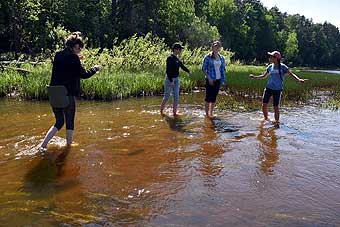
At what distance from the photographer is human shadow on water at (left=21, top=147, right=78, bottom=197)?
5.01 m

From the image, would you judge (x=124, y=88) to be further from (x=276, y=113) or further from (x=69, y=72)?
(x=69, y=72)

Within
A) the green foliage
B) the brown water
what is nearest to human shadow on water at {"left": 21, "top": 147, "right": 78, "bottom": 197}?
the brown water

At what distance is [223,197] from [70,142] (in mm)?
3381

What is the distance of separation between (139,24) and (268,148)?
4613 cm

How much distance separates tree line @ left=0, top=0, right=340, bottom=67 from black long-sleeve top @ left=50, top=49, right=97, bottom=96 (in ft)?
44.2

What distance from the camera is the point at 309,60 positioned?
382ft

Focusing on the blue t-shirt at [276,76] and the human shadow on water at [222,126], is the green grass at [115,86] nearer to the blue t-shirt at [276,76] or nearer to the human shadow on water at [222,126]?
the human shadow on water at [222,126]

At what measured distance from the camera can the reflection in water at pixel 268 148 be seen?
20.5ft

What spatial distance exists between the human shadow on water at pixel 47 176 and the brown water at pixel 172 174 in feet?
0.04

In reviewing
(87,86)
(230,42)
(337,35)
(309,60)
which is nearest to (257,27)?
(230,42)

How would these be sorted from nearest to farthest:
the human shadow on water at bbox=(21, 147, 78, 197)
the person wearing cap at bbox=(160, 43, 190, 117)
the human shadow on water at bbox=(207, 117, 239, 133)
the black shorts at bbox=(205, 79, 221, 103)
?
the human shadow on water at bbox=(21, 147, 78, 197)
the human shadow on water at bbox=(207, 117, 239, 133)
the person wearing cap at bbox=(160, 43, 190, 117)
the black shorts at bbox=(205, 79, 221, 103)

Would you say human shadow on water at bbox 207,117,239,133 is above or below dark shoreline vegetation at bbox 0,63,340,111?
below

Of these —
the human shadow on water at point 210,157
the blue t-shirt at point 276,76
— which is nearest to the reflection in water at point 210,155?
the human shadow on water at point 210,157

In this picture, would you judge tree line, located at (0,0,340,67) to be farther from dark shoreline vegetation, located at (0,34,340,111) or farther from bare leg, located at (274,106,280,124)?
bare leg, located at (274,106,280,124)
